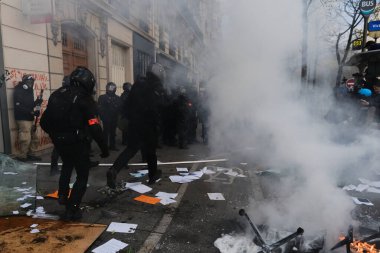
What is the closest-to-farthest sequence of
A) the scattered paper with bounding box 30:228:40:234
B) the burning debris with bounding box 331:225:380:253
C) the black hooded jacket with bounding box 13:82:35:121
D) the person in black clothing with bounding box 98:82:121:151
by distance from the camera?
the burning debris with bounding box 331:225:380:253 → the scattered paper with bounding box 30:228:40:234 → the black hooded jacket with bounding box 13:82:35:121 → the person in black clothing with bounding box 98:82:121:151

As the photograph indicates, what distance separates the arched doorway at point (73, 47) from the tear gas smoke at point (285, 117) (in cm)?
448

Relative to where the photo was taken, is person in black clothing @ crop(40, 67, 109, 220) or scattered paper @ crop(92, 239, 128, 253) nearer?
scattered paper @ crop(92, 239, 128, 253)

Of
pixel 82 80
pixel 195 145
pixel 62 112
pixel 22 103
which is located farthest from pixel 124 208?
pixel 195 145

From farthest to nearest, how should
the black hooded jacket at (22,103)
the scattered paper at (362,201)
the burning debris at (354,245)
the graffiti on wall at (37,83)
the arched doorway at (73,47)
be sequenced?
1. the arched doorway at (73,47)
2. the graffiti on wall at (37,83)
3. the black hooded jacket at (22,103)
4. the scattered paper at (362,201)
5. the burning debris at (354,245)

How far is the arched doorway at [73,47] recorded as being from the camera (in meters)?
8.69

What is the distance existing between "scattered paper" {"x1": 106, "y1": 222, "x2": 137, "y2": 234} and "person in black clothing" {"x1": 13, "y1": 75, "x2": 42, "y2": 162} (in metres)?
3.91

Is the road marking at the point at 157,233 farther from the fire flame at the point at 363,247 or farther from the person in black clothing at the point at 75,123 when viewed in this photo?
the fire flame at the point at 363,247

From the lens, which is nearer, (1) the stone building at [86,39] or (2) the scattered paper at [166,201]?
(2) the scattered paper at [166,201]

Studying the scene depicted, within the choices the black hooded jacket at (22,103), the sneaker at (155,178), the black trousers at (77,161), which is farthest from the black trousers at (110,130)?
the black trousers at (77,161)

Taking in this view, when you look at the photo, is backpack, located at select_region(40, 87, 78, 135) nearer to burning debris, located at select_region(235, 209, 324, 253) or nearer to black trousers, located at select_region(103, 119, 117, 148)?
burning debris, located at select_region(235, 209, 324, 253)

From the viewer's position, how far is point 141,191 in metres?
4.59

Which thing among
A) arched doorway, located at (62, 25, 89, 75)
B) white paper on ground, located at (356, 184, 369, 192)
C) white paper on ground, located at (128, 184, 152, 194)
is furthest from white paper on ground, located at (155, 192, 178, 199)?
arched doorway, located at (62, 25, 89, 75)

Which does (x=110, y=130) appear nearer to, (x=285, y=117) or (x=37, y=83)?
(x=37, y=83)

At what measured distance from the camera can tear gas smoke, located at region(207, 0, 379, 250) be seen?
3.35m
